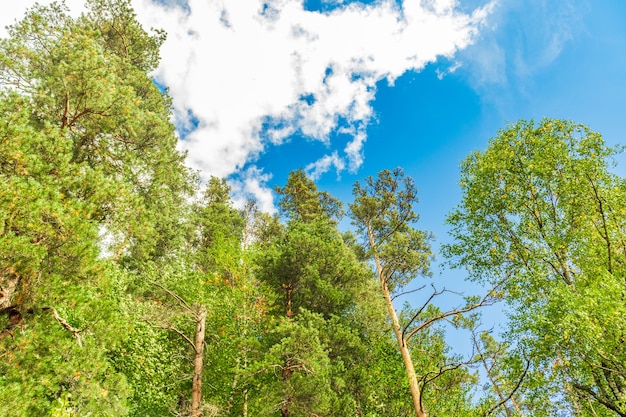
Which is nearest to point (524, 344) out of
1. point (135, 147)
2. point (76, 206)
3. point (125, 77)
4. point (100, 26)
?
point (76, 206)

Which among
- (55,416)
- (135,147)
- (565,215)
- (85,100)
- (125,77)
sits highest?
(125,77)

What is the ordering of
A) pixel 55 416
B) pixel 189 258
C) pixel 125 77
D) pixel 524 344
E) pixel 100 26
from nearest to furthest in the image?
1. pixel 55 416
2. pixel 524 344
3. pixel 125 77
4. pixel 100 26
5. pixel 189 258

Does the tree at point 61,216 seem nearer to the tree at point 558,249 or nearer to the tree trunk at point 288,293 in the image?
the tree trunk at point 288,293

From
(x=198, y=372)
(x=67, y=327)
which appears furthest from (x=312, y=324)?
(x=67, y=327)

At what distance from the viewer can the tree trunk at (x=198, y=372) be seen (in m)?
9.53

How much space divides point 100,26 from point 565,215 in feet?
61.4

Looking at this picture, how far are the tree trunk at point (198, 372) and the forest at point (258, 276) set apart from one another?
2.0 inches

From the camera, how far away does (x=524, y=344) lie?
30.5 feet

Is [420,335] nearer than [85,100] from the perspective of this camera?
No

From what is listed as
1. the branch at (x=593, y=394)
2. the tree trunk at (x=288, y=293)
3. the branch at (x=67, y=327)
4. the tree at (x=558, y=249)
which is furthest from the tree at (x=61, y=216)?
the branch at (x=593, y=394)

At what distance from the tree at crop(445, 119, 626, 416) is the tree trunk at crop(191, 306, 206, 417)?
9.13 metres

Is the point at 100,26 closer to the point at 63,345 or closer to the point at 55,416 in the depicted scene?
the point at 63,345

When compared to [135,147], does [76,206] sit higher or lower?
lower

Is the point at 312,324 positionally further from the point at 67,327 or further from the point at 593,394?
the point at 593,394
